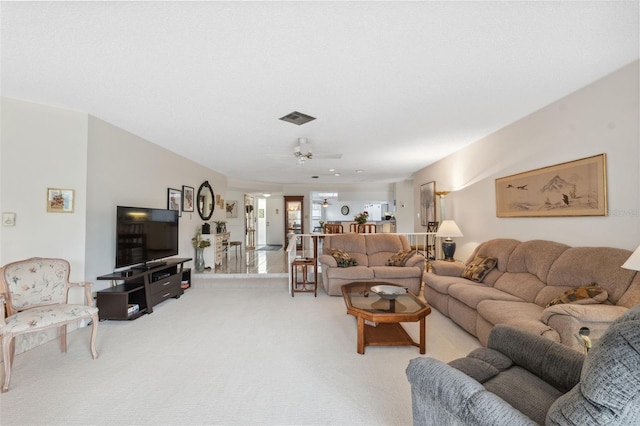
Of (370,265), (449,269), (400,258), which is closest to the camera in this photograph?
(449,269)

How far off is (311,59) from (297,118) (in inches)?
49.6

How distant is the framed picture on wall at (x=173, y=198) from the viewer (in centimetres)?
503

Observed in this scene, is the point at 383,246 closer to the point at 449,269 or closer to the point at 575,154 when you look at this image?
the point at 449,269

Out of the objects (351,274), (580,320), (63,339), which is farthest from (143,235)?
(580,320)

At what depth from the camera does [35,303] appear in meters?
2.59

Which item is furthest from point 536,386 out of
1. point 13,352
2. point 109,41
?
point 13,352

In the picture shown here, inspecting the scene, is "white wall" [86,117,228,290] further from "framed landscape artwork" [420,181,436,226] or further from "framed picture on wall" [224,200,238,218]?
"framed landscape artwork" [420,181,436,226]

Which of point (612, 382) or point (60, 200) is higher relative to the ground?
point (60, 200)

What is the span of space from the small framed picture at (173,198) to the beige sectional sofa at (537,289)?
15.4ft

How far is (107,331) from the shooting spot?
3186 mm

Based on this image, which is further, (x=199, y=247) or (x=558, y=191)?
(x=199, y=247)

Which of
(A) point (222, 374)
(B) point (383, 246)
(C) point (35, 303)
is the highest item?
(B) point (383, 246)

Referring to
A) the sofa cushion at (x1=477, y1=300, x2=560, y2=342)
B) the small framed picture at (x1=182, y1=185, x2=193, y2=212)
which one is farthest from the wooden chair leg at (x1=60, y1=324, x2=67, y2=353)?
the sofa cushion at (x1=477, y1=300, x2=560, y2=342)

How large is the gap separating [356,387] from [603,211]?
2.73 meters
